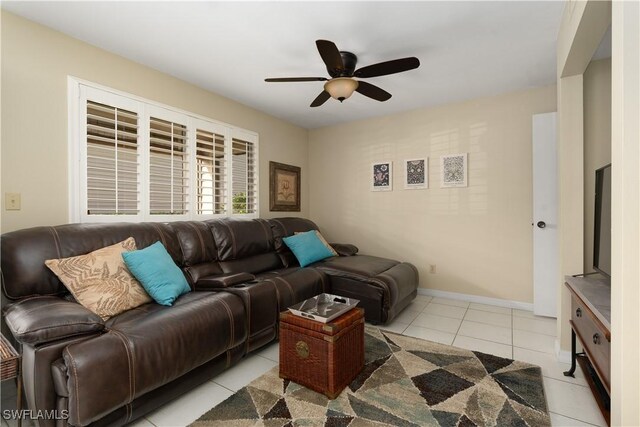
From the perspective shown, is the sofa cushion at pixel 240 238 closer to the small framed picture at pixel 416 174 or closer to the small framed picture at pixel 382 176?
the small framed picture at pixel 382 176

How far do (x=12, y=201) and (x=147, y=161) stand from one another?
39.4 inches

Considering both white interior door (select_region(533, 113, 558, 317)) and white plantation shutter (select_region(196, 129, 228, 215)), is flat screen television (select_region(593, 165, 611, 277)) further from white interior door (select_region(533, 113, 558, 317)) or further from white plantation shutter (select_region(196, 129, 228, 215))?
white plantation shutter (select_region(196, 129, 228, 215))

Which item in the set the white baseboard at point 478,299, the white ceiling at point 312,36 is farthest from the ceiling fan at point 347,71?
the white baseboard at point 478,299

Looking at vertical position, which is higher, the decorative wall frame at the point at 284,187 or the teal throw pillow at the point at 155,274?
the decorative wall frame at the point at 284,187

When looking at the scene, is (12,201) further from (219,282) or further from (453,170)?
(453,170)

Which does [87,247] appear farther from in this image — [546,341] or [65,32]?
[546,341]

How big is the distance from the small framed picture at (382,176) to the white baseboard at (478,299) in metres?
1.49

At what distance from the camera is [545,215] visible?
3.17m

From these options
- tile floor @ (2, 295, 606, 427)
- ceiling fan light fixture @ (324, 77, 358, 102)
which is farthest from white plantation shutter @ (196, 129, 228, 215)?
tile floor @ (2, 295, 606, 427)

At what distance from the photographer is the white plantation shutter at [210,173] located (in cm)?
338

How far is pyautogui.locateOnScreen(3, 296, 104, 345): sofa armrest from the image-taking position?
4.46 ft
